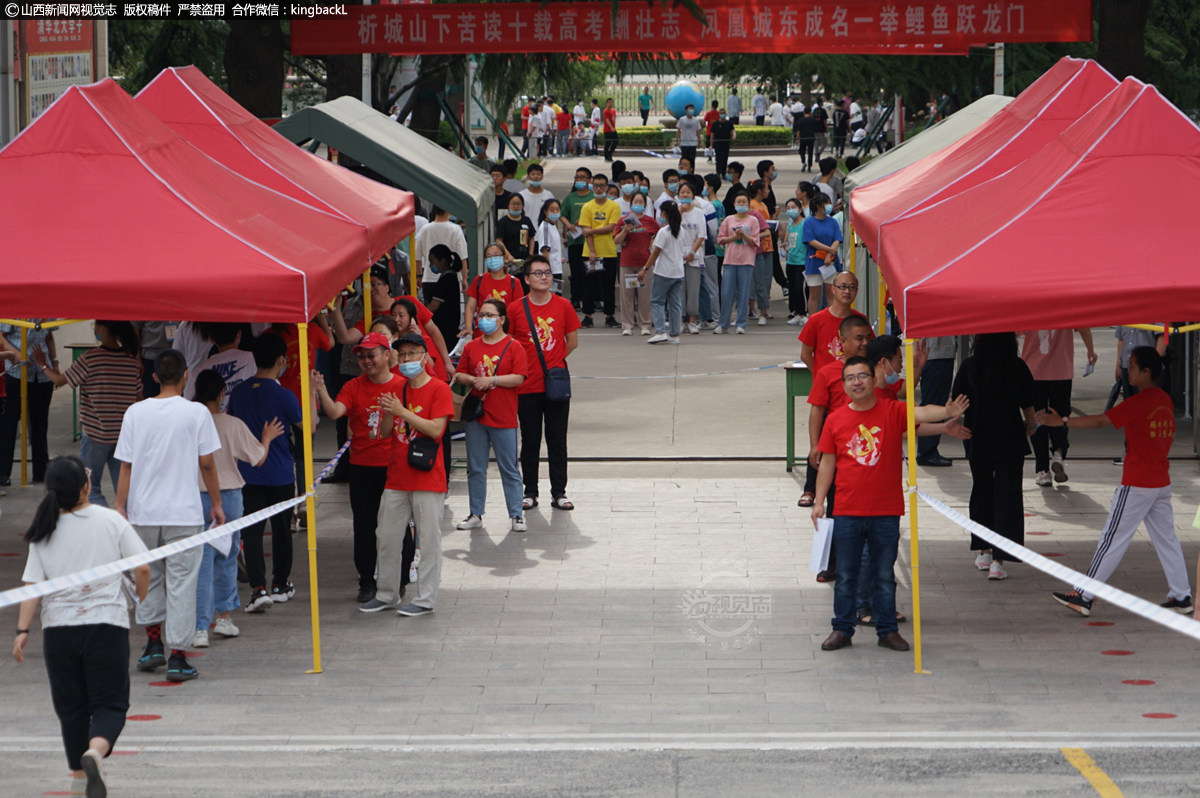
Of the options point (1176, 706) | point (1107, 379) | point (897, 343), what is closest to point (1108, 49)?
point (1107, 379)

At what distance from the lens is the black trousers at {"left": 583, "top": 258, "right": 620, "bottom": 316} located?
20000 mm

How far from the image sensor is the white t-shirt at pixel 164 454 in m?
7.55

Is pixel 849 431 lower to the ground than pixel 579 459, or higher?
higher

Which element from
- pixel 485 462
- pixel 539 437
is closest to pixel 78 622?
pixel 485 462

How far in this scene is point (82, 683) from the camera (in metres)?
6.09

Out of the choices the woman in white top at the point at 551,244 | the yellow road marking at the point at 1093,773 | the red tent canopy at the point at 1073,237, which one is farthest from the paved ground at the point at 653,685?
the woman in white top at the point at 551,244

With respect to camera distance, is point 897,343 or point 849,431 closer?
point 849,431

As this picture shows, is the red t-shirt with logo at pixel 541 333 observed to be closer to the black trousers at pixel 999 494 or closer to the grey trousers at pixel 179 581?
the black trousers at pixel 999 494

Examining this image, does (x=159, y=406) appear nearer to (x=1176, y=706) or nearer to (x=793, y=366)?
(x=1176, y=706)

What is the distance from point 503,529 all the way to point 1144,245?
5158 mm

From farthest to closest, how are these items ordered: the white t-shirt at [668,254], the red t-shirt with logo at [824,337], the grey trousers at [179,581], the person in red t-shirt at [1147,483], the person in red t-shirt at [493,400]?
1. the white t-shirt at [668,254]
2. the person in red t-shirt at [493,400]
3. the red t-shirt with logo at [824,337]
4. the person in red t-shirt at [1147,483]
5. the grey trousers at [179,581]

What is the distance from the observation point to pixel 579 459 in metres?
13.2

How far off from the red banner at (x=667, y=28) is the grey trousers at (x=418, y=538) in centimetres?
987

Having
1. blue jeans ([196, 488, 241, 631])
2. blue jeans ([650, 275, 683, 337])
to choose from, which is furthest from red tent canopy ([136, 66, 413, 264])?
blue jeans ([650, 275, 683, 337])
